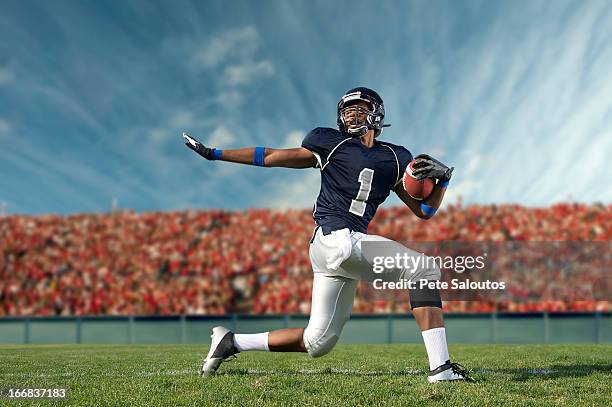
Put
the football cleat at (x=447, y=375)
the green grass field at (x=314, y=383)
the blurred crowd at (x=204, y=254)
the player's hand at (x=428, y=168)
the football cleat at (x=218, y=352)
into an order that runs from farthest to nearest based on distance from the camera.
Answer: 1. the blurred crowd at (x=204, y=254)
2. the football cleat at (x=218, y=352)
3. the player's hand at (x=428, y=168)
4. the football cleat at (x=447, y=375)
5. the green grass field at (x=314, y=383)

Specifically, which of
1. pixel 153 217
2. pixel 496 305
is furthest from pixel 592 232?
pixel 153 217

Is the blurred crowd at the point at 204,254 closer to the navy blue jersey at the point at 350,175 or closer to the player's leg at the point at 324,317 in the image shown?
the player's leg at the point at 324,317

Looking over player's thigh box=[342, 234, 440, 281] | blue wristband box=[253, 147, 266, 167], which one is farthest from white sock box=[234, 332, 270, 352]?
blue wristband box=[253, 147, 266, 167]

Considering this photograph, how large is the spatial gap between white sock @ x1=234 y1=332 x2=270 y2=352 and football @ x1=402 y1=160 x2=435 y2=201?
1457 millimetres

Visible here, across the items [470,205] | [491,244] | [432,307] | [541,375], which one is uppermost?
[470,205]

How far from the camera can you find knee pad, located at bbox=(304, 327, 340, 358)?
4516mm

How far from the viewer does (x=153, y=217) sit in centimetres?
1803

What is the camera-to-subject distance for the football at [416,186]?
456 centimetres

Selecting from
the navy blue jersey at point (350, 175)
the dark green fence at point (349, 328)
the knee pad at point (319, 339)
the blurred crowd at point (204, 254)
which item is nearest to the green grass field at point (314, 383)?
the knee pad at point (319, 339)

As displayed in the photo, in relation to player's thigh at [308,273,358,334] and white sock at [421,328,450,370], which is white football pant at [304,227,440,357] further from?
white sock at [421,328,450,370]

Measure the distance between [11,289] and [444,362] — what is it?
14.6 m

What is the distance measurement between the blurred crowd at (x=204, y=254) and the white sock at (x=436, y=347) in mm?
10401

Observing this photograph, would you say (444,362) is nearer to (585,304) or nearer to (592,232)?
(585,304)

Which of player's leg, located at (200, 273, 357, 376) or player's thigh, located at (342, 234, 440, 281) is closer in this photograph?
player's thigh, located at (342, 234, 440, 281)
